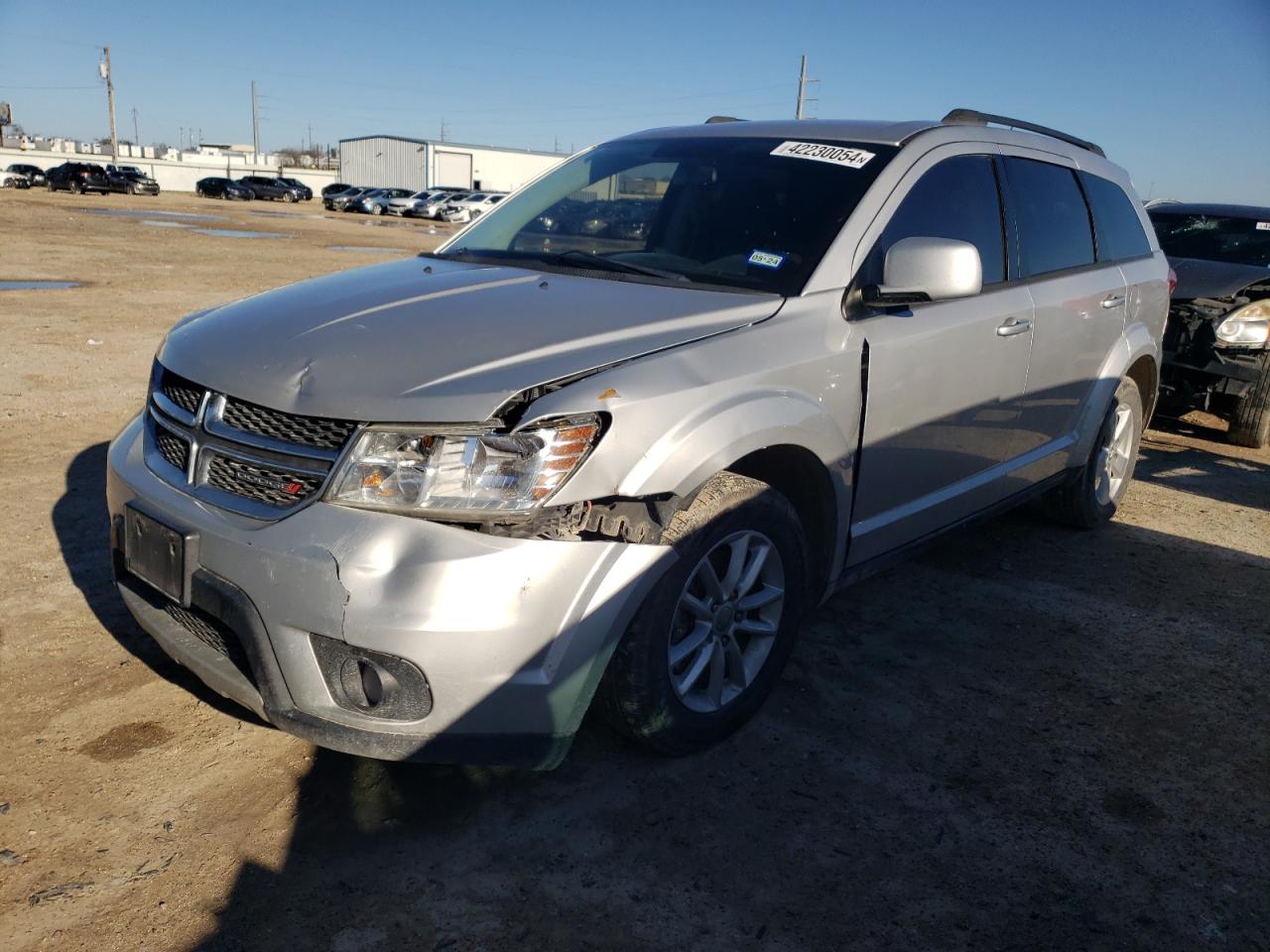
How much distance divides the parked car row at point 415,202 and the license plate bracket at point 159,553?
4256 cm

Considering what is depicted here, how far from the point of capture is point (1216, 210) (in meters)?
8.20

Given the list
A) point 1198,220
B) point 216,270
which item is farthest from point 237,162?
point 1198,220

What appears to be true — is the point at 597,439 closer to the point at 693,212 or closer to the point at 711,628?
the point at 711,628

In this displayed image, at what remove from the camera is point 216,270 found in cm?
1492

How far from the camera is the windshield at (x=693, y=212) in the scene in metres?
3.14

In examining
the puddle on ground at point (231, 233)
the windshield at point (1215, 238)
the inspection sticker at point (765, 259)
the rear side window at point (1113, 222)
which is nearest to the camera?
the inspection sticker at point (765, 259)

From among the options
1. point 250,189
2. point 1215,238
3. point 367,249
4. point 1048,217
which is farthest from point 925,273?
point 250,189

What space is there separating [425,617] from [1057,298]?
3076mm

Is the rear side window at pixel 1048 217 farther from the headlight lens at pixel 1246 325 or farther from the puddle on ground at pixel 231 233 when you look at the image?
the puddle on ground at pixel 231 233

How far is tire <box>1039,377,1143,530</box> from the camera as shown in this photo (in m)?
4.88

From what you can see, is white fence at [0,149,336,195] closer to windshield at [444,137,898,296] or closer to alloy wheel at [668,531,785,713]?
windshield at [444,137,898,296]

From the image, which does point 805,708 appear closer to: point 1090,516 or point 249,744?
point 249,744

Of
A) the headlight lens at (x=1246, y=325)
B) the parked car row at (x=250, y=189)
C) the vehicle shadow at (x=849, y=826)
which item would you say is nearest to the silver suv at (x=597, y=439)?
the vehicle shadow at (x=849, y=826)

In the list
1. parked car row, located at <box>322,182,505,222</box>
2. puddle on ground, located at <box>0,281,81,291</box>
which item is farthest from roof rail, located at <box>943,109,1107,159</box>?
parked car row, located at <box>322,182,505,222</box>
